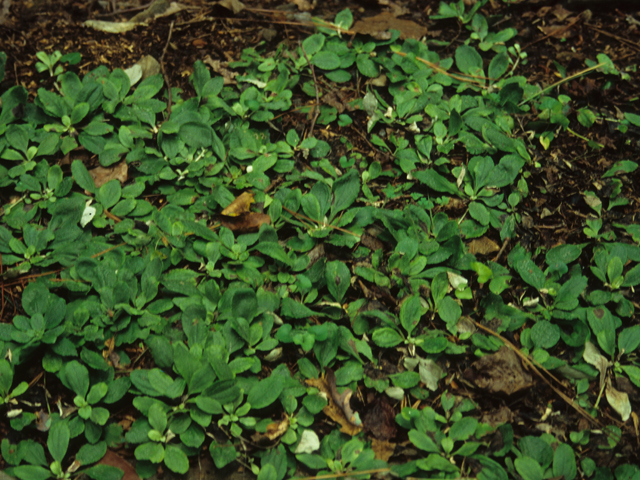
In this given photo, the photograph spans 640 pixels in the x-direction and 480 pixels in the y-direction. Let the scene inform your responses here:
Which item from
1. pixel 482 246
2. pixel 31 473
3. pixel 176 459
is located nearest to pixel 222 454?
pixel 176 459

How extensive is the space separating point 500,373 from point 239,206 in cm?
145

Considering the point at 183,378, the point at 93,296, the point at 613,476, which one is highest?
the point at 93,296

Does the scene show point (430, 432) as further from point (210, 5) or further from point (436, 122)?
point (210, 5)

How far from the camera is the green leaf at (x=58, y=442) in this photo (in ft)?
6.03

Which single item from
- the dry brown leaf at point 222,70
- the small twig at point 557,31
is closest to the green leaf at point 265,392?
the dry brown leaf at point 222,70

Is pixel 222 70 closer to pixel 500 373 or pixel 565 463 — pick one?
pixel 500 373

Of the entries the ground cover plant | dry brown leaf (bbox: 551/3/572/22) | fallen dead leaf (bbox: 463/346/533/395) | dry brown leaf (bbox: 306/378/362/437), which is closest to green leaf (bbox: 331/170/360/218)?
the ground cover plant

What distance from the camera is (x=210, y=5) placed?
323 cm

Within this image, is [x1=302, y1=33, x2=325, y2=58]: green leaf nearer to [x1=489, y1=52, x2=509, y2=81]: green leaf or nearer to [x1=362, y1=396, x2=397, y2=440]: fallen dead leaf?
[x1=489, y1=52, x2=509, y2=81]: green leaf

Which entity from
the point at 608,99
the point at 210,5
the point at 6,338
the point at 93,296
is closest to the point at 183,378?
the point at 93,296

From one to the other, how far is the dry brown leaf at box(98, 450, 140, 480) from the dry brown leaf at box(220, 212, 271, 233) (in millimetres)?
1114

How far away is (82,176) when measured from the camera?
2.46 meters

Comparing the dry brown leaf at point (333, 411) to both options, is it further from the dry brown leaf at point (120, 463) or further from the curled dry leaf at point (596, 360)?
the curled dry leaf at point (596, 360)

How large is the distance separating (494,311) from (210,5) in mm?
2724
